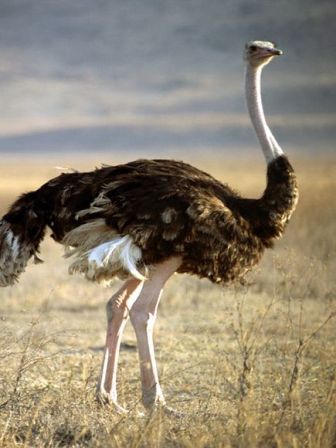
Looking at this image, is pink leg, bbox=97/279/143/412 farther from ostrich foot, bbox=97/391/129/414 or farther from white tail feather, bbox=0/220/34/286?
white tail feather, bbox=0/220/34/286

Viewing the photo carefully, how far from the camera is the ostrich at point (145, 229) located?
246 inches

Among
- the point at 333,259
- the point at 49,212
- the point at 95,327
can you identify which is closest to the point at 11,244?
the point at 49,212

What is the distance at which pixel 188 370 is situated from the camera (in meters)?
7.87

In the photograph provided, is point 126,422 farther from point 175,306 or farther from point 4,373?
point 175,306

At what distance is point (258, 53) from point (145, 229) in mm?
1797

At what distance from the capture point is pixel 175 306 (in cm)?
1162

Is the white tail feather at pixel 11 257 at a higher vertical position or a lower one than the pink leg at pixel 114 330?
higher

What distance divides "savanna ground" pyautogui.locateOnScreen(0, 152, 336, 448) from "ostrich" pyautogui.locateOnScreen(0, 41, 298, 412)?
0.85 ft

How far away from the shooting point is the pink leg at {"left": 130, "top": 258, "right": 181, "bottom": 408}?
6359 millimetres

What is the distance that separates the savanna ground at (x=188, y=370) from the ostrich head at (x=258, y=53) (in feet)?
4.31

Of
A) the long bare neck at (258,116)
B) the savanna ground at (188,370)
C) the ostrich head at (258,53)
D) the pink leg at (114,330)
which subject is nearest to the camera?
the savanna ground at (188,370)

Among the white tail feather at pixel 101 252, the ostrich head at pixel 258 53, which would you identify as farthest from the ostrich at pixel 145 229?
the ostrich head at pixel 258 53

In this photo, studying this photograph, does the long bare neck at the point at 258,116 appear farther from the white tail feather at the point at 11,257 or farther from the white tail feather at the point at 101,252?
the white tail feather at the point at 11,257

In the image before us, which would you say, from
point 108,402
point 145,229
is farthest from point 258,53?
point 108,402
